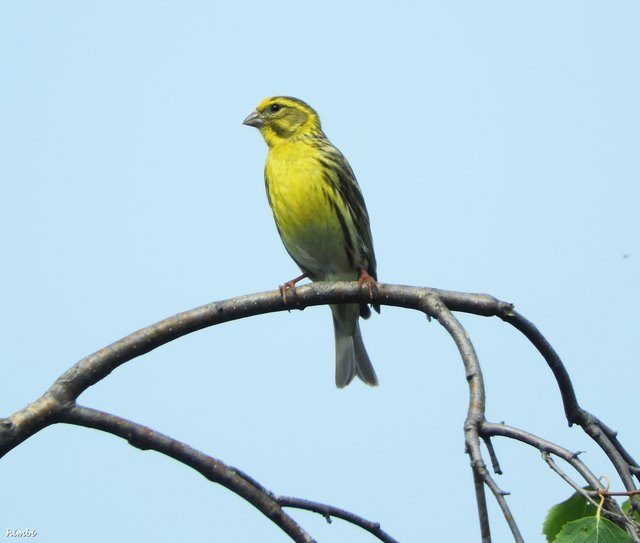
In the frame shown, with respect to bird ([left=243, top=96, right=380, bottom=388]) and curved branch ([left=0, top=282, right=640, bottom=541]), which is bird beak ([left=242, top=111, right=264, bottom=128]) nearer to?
bird ([left=243, top=96, right=380, bottom=388])

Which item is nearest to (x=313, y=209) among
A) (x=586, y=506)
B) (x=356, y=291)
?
(x=356, y=291)

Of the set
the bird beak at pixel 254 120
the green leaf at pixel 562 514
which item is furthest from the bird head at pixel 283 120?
the green leaf at pixel 562 514

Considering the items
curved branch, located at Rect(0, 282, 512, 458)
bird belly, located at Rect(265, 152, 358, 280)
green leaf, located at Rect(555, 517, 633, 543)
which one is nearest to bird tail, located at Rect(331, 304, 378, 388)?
bird belly, located at Rect(265, 152, 358, 280)

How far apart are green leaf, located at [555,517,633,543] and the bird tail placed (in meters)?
4.37

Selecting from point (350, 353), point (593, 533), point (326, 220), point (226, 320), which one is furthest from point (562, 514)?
point (350, 353)

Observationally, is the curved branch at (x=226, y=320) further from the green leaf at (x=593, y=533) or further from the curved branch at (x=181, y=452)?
the green leaf at (x=593, y=533)

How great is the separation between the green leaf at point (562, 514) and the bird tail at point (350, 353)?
3.97m

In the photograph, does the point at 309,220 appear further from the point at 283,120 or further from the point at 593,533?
the point at 593,533

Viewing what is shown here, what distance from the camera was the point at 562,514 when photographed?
109 inches

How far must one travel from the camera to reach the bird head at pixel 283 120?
685 centimetres

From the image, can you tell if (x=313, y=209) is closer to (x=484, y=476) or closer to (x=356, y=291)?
(x=356, y=291)

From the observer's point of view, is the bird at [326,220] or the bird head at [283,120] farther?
the bird head at [283,120]

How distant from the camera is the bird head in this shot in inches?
270

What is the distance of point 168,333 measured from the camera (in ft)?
11.3
